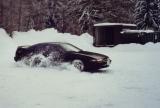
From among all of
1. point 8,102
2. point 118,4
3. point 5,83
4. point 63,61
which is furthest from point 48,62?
point 118,4

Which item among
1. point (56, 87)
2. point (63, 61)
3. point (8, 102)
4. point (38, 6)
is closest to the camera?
point (8, 102)

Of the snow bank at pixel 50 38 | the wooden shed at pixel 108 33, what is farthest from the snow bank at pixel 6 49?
the wooden shed at pixel 108 33

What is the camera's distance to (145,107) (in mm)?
6832

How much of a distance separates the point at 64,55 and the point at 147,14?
25.8 metres

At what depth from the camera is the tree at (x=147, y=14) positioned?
3744 centimetres

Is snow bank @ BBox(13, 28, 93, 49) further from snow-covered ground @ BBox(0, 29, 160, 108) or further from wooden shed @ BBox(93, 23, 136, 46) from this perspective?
snow-covered ground @ BBox(0, 29, 160, 108)

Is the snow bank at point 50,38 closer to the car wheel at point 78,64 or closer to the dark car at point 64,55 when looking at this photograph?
the dark car at point 64,55

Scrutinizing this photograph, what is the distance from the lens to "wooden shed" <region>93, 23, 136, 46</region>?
28125 millimetres

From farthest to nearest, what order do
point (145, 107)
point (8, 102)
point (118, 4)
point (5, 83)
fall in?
point (118, 4) < point (5, 83) < point (8, 102) < point (145, 107)

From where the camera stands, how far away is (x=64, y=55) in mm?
13781

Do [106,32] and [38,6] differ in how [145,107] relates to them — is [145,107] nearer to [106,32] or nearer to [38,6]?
[106,32]

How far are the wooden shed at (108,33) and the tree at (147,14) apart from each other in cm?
834

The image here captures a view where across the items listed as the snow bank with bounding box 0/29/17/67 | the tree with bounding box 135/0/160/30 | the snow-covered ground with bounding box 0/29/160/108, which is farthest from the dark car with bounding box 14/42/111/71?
the tree with bounding box 135/0/160/30

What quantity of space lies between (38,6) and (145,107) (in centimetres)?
3360
